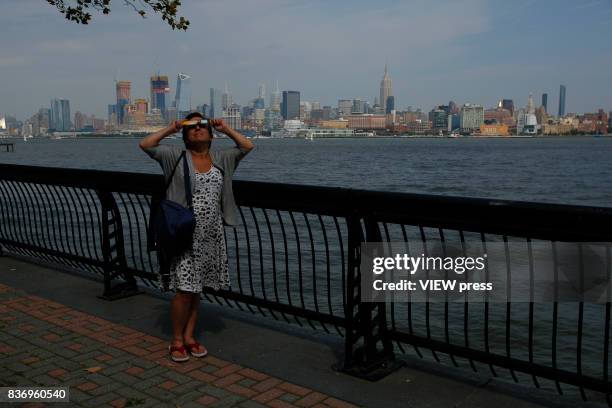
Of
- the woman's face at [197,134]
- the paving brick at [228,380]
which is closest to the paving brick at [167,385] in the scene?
the paving brick at [228,380]

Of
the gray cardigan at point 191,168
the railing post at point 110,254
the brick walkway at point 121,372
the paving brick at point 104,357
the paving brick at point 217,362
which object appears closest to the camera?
the brick walkway at point 121,372

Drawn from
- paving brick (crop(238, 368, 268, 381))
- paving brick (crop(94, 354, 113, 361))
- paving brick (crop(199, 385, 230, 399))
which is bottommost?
paving brick (crop(94, 354, 113, 361))

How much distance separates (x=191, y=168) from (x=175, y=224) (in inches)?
17.2

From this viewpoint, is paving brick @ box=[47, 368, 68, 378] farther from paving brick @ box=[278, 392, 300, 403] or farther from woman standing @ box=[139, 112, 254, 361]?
paving brick @ box=[278, 392, 300, 403]

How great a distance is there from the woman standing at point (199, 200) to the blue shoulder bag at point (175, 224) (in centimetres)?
4

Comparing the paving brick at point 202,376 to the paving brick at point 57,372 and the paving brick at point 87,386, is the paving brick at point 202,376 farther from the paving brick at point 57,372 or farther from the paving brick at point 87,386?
the paving brick at point 57,372

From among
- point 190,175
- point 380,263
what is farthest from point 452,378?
point 190,175

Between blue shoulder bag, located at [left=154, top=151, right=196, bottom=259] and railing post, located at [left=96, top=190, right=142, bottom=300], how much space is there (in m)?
2.12

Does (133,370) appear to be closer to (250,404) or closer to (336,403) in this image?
(250,404)

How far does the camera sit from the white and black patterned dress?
441cm

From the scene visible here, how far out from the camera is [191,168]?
4.38 m

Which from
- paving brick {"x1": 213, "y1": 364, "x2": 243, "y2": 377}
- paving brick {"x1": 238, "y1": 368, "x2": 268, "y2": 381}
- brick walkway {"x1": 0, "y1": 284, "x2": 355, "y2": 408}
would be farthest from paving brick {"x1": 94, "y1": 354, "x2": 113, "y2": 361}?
paving brick {"x1": 238, "y1": 368, "x2": 268, "y2": 381}

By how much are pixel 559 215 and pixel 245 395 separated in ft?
7.36

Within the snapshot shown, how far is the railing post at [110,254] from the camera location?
20.6 ft
